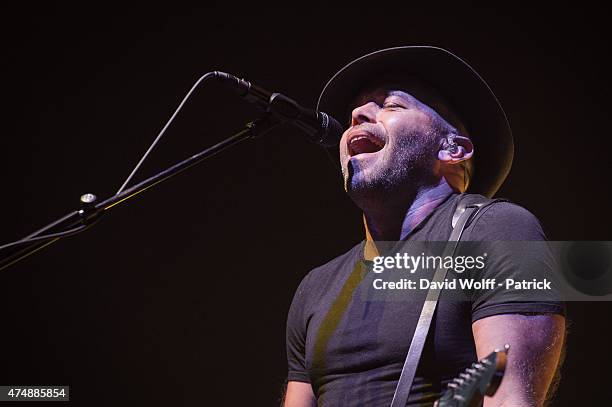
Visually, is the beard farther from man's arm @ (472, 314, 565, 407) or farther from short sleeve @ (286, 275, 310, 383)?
man's arm @ (472, 314, 565, 407)

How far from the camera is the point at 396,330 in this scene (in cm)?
232

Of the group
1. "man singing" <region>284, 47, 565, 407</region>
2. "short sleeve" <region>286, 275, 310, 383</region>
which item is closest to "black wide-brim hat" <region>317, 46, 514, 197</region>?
"man singing" <region>284, 47, 565, 407</region>

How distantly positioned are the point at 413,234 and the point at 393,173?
250mm

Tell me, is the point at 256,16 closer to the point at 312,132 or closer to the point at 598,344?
the point at 312,132

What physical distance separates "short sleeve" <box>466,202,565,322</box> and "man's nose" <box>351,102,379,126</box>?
0.77 m

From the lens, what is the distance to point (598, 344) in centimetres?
326

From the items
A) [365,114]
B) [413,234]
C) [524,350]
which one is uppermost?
[365,114]

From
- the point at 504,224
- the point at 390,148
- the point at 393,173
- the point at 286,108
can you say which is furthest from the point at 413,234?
the point at 286,108

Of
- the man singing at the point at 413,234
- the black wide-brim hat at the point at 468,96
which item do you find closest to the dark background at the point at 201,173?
the black wide-brim hat at the point at 468,96

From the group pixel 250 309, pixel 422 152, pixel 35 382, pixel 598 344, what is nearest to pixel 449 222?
pixel 422 152

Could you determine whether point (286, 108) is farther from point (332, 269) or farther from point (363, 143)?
point (332, 269)

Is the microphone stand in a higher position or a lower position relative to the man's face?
lower

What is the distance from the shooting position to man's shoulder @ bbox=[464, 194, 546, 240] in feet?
7.46

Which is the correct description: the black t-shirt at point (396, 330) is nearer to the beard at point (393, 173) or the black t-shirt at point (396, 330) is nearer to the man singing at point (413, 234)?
the man singing at point (413, 234)
